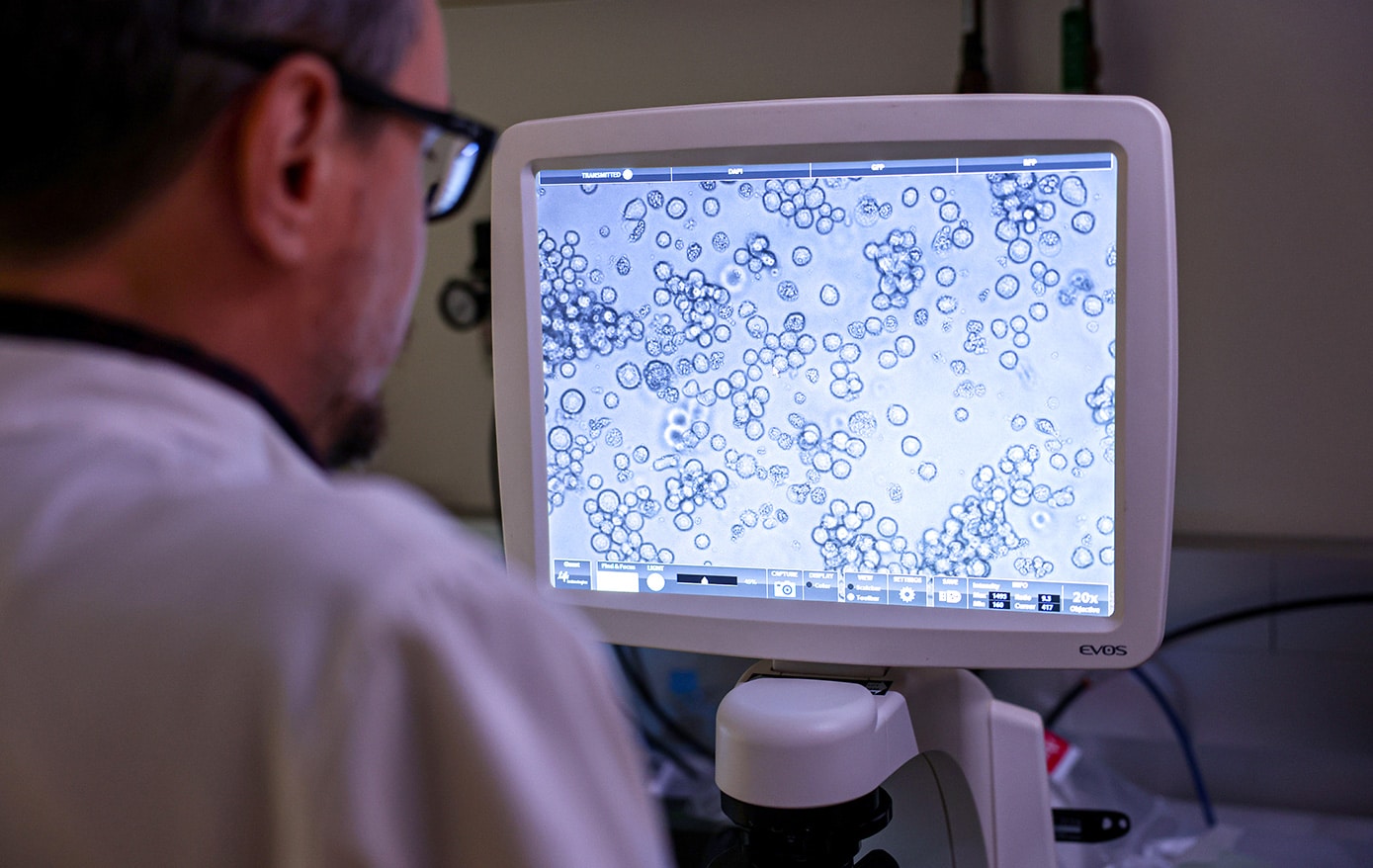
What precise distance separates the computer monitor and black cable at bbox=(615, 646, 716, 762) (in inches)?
14.9

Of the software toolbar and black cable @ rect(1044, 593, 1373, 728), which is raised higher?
the software toolbar

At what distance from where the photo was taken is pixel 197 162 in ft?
1.26

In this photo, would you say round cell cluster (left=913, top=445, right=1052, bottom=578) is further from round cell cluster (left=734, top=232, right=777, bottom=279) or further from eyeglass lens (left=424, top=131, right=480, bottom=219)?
eyeglass lens (left=424, top=131, right=480, bottom=219)

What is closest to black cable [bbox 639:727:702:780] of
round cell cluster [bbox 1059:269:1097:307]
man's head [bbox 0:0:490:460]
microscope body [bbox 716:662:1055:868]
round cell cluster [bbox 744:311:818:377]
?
microscope body [bbox 716:662:1055:868]

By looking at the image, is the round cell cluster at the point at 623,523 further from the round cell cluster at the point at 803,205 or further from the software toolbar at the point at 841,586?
the round cell cluster at the point at 803,205

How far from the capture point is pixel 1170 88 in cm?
95

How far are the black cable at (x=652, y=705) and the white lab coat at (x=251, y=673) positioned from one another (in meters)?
0.83

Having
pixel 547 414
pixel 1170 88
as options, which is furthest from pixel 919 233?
pixel 1170 88

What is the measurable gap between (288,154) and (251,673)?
0.21 m

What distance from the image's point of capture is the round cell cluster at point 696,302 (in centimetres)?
74

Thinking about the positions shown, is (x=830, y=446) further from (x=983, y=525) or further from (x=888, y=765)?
(x=888, y=765)

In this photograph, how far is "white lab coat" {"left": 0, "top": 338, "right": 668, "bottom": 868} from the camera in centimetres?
28

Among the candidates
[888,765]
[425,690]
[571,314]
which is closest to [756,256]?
[571,314]

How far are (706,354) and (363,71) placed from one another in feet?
1.20
